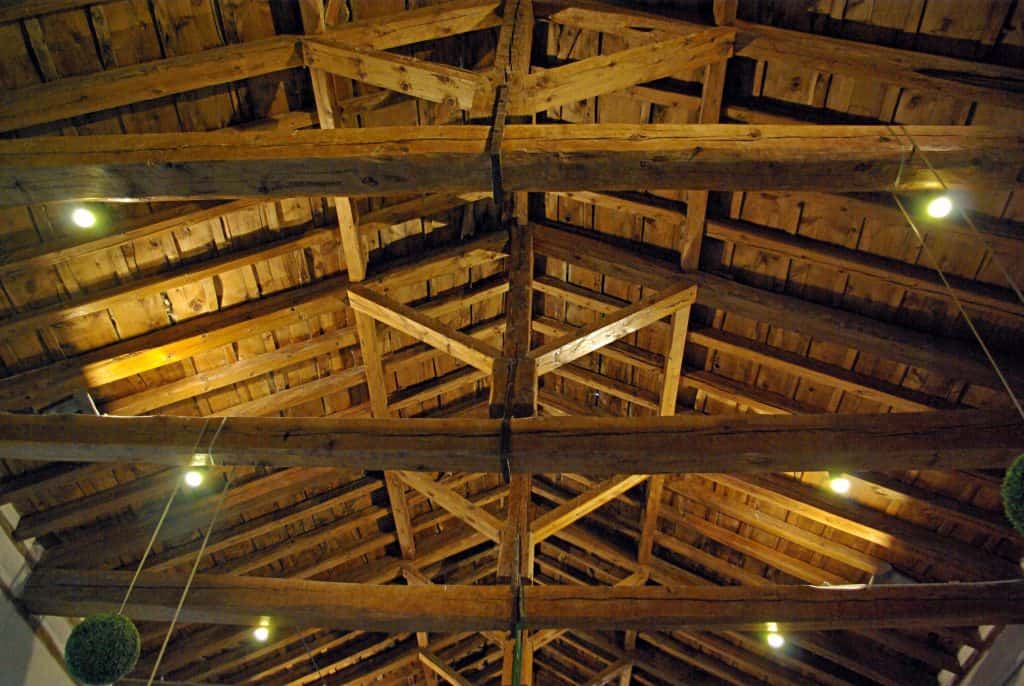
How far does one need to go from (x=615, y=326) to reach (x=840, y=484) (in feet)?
6.54

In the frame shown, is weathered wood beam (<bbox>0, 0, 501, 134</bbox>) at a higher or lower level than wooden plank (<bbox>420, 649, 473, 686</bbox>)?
higher

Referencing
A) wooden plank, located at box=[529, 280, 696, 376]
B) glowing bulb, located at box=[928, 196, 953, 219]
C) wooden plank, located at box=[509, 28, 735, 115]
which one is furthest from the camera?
wooden plank, located at box=[529, 280, 696, 376]

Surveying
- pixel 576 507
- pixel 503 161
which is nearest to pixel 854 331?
pixel 576 507

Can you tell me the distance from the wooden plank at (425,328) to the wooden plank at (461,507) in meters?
1.29

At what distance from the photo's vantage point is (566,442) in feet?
10.0

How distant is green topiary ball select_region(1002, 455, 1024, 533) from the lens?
6.60ft

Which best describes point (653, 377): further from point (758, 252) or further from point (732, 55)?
point (732, 55)

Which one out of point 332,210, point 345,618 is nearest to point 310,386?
point 332,210

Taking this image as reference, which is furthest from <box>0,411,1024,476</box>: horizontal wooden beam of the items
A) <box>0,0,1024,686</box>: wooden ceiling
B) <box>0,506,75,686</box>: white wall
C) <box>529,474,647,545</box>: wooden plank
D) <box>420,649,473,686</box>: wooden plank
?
<box>420,649,473,686</box>: wooden plank

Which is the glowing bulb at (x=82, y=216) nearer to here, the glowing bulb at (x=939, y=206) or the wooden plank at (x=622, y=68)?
the wooden plank at (x=622, y=68)

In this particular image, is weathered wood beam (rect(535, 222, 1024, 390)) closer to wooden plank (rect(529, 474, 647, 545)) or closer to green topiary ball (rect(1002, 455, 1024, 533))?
wooden plank (rect(529, 474, 647, 545))

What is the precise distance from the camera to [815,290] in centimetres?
420

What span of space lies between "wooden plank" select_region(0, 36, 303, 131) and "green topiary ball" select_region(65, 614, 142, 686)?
2.10 m

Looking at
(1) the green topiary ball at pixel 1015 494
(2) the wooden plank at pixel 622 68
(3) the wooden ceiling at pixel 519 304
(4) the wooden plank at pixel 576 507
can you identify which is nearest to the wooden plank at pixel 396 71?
(3) the wooden ceiling at pixel 519 304
